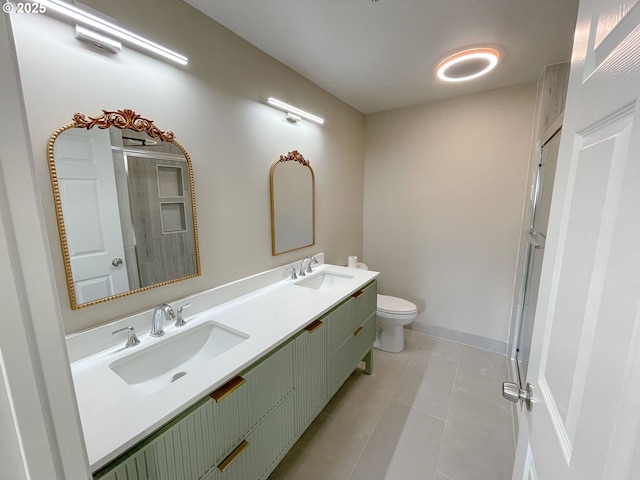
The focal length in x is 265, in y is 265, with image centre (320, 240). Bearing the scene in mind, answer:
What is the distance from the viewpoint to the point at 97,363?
1.06 m

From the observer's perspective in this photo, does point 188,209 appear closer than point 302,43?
Yes

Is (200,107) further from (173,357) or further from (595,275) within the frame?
(595,275)

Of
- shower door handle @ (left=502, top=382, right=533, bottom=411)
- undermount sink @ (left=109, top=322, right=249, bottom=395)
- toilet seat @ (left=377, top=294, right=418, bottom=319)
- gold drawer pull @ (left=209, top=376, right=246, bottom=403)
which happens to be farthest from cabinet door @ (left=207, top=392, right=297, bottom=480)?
toilet seat @ (left=377, top=294, right=418, bottom=319)

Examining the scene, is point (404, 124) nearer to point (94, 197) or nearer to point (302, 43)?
point (302, 43)

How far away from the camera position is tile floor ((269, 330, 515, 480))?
1463 mm

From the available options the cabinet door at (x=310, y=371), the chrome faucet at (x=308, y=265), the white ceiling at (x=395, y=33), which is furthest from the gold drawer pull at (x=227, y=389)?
the white ceiling at (x=395, y=33)

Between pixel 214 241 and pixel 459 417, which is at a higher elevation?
pixel 214 241

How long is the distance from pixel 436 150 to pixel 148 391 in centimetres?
280

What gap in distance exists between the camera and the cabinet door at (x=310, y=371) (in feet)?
4.44

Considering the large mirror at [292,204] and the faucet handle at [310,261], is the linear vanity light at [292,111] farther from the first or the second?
the faucet handle at [310,261]

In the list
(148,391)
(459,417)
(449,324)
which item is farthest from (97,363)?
(449,324)

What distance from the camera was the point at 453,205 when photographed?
2.57 metres

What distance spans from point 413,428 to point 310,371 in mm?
876

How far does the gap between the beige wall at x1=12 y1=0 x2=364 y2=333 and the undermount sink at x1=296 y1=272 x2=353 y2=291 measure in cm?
23
